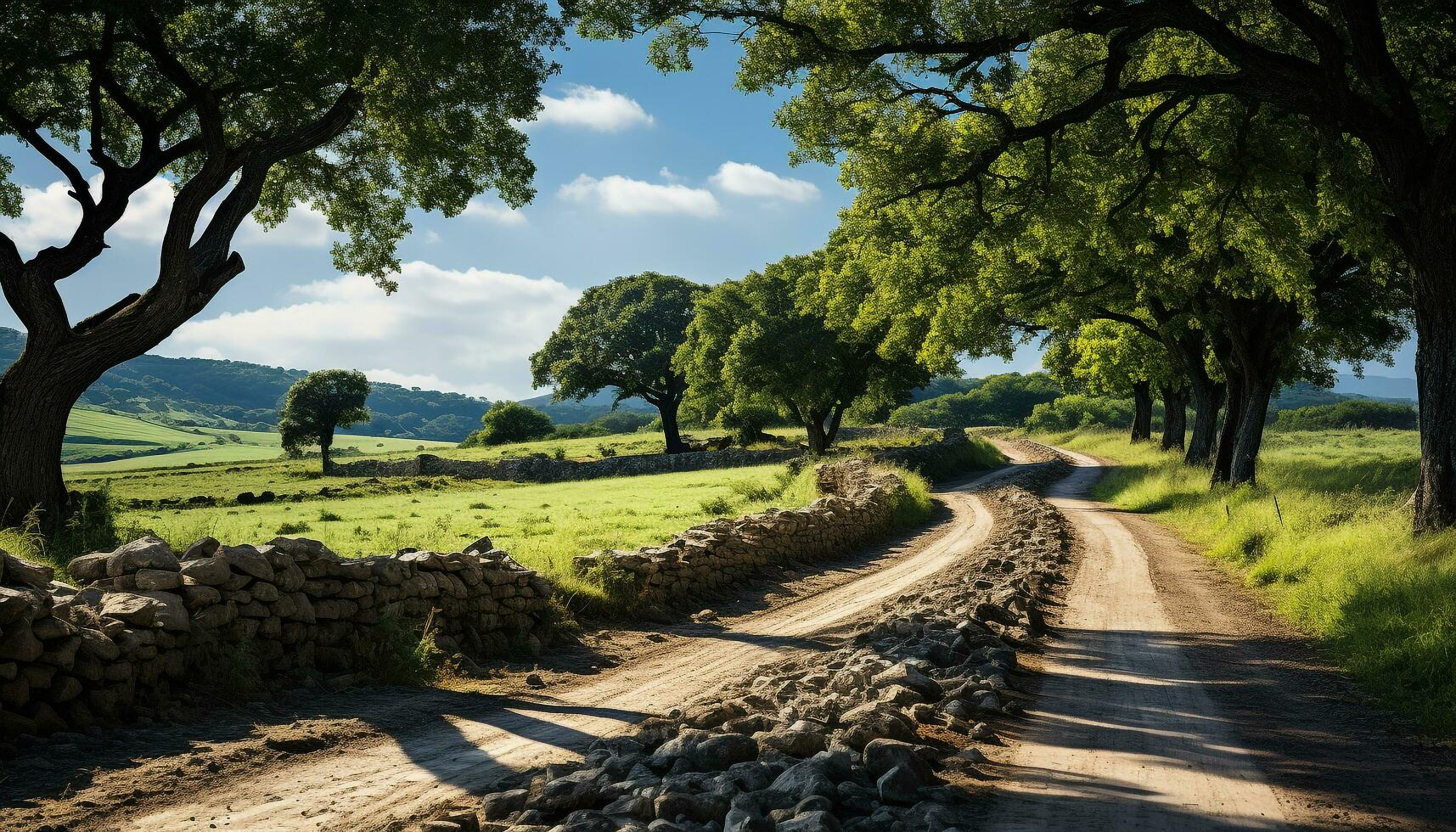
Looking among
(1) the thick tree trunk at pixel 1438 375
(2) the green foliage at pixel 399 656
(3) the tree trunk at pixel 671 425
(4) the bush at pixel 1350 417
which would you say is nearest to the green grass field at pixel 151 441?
(3) the tree trunk at pixel 671 425

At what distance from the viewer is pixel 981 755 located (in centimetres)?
548

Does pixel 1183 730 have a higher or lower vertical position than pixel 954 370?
lower

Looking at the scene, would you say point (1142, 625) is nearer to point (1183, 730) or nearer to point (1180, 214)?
point (1183, 730)

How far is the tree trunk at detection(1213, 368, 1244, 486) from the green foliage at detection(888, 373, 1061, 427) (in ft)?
381

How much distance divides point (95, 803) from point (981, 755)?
552cm

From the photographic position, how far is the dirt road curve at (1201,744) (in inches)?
185

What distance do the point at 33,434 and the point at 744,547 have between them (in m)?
10.9

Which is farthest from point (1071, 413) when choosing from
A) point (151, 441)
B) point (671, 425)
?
point (151, 441)

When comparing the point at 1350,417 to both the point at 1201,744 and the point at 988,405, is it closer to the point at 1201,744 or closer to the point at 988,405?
the point at 988,405

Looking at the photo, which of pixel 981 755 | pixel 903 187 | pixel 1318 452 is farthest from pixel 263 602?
pixel 1318 452

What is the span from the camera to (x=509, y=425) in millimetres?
76312

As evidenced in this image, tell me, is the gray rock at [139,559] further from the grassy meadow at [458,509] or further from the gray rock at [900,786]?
the gray rock at [900,786]

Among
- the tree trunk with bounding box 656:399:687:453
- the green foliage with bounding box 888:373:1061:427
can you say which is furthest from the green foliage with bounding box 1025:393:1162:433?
the tree trunk with bounding box 656:399:687:453

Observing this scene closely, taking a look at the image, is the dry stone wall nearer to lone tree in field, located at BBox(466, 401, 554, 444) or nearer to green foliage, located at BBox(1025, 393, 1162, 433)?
lone tree in field, located at BBox(466, 401, 554, 444)
